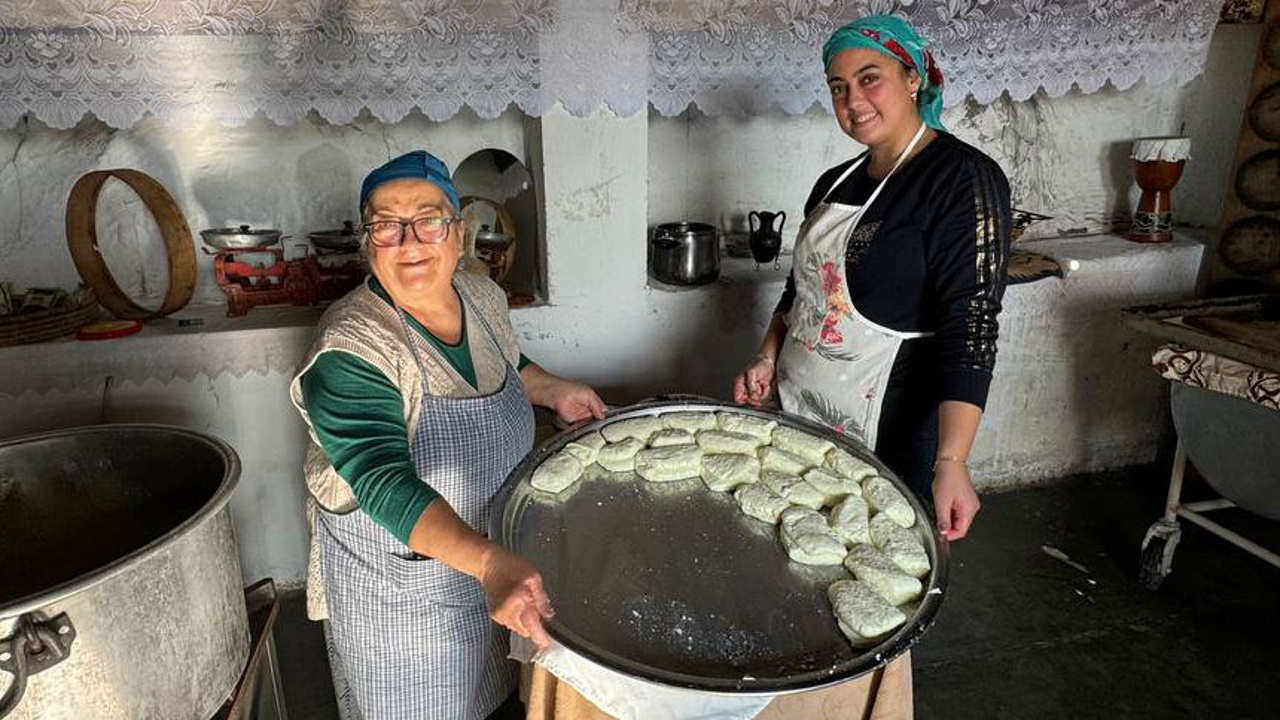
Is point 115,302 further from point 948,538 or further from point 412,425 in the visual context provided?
point 948,538

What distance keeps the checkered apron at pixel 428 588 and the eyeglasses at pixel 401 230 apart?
0.18 metres

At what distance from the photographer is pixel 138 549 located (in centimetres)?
126

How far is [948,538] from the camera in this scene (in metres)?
1.58

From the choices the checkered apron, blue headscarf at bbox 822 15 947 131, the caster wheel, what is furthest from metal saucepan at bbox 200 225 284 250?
the caster wheel

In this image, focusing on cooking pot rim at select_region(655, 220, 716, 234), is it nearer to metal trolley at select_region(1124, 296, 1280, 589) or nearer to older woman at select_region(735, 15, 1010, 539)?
older woman at select_region(735, 15, 1010, 539)

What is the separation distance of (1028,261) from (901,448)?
203 cm

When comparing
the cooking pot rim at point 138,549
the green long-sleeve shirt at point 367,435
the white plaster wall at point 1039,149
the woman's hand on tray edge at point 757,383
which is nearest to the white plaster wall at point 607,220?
the white plaster wall at point 1039,149

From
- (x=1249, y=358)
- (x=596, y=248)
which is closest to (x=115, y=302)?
(x=596, y=248)

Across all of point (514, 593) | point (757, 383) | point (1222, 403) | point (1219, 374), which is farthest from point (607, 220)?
point (1222, 403)

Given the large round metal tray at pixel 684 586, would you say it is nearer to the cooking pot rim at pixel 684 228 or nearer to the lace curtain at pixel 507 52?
the lace curtain at pixel 507 52

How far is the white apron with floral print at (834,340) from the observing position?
1.91 metres

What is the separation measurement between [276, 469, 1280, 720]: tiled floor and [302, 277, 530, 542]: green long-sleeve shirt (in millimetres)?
1600

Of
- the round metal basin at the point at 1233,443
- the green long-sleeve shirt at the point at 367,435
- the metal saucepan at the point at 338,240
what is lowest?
the round metal basin at the point at 1233,443

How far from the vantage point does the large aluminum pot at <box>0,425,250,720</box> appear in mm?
1190
